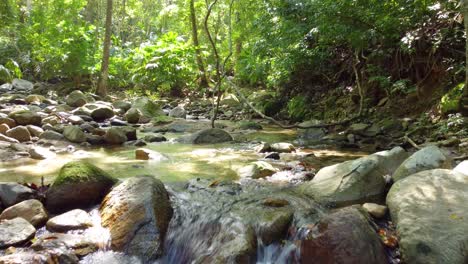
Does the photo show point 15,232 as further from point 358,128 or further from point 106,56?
point 106,56

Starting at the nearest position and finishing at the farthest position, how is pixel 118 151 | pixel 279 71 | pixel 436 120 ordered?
1. pixel 436 120
2. pixel 118 151
3. pixel 279 71

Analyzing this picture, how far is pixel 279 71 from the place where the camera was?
425 inches

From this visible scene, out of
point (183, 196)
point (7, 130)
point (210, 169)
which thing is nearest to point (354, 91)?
point (210, 169)

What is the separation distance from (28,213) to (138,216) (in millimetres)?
1054

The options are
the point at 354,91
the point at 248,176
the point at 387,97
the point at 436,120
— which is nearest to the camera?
the point at 248,176

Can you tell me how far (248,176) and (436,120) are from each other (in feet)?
12.2

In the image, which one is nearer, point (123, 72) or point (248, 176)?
point (248, 176)

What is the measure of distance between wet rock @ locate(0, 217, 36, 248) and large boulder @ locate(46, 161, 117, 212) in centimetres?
52

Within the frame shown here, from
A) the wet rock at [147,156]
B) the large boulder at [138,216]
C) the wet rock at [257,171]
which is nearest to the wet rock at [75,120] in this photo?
the wet rock at [147,156]

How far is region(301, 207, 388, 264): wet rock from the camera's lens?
9.69ft

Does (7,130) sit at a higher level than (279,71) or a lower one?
lower

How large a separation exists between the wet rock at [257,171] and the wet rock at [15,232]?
2565mm

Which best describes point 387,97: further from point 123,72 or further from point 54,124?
point 123,72

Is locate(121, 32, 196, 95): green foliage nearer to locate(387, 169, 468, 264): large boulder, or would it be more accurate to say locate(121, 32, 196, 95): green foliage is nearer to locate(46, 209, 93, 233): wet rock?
locate(46, 209, 93, 233): wet rock
